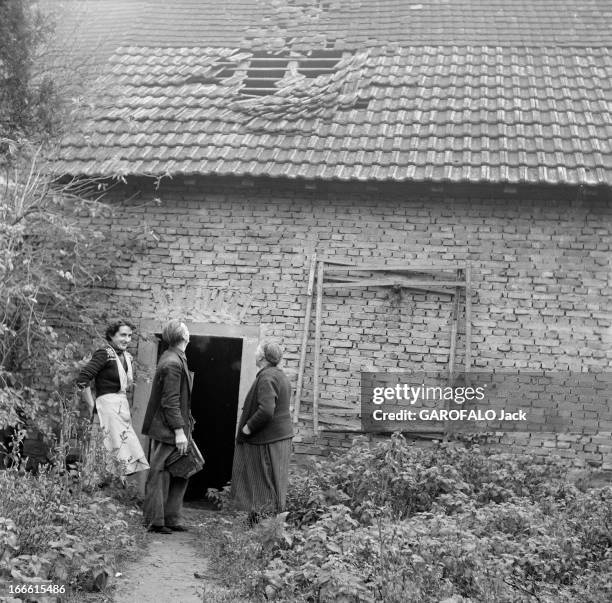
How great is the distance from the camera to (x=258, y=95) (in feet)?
33.2

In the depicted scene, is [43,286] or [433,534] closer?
[433,534]

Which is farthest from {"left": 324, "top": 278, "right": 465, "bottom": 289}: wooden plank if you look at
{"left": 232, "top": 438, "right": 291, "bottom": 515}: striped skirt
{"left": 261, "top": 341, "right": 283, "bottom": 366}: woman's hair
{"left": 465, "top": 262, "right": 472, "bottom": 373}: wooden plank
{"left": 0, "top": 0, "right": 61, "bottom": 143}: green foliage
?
{"left": 0, "top": 0, "right": 61, "bottom": 143}: green foliage

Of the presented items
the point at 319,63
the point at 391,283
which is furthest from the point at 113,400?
the point at 319,63

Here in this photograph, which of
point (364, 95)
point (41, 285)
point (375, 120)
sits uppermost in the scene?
point (364, 95)

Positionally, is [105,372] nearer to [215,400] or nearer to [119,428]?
[119,428]

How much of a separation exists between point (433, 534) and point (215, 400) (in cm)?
626

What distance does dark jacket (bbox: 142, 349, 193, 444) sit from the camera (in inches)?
249

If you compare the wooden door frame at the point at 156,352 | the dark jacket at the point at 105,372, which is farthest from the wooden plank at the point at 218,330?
the dark jacket at the point at 105,372

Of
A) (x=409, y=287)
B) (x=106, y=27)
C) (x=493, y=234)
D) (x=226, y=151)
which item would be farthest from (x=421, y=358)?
(x=106, y=27)

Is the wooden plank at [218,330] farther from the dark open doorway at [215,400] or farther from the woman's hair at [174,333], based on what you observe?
the dark open doorway at [215,400]

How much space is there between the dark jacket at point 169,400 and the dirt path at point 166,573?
2.73 feet

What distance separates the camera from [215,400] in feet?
36.5

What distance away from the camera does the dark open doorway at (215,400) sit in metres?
10.9

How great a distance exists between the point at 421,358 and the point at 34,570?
5052mm
